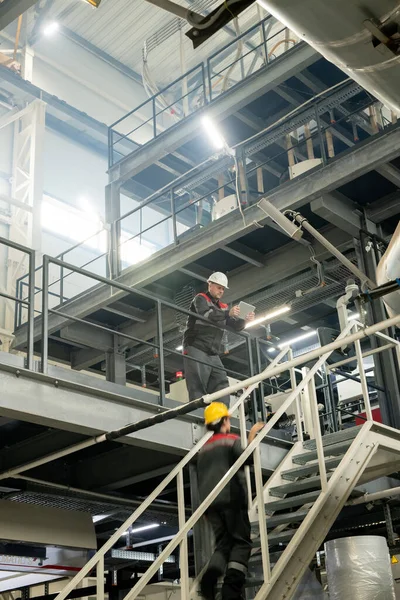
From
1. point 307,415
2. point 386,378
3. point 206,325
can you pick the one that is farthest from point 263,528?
point 386,378

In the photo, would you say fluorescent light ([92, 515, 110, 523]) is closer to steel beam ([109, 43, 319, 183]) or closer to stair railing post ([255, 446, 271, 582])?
stair railing post ([255, 446, 271, 582])

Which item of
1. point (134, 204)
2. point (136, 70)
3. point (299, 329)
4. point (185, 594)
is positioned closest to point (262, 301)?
point (299, 329)

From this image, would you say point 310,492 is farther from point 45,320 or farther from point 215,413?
point 45,320

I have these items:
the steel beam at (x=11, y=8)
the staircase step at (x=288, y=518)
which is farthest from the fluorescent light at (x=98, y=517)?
the steel beam at (x=11, y=8)

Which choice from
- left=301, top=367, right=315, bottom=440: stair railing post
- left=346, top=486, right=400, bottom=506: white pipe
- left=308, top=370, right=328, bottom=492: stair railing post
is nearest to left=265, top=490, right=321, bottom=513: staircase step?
left=308, top=370, right=328, bottom=492: stair railing post

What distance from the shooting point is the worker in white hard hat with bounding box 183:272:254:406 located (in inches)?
354

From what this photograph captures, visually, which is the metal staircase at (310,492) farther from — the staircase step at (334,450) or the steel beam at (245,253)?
the steel beam at (245,253)

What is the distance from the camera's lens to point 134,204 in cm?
2244

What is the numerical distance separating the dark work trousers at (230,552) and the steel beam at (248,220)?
210 inches

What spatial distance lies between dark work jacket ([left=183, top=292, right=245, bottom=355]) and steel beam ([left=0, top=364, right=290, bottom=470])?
3.37 ft

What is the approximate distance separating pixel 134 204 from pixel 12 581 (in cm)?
1289

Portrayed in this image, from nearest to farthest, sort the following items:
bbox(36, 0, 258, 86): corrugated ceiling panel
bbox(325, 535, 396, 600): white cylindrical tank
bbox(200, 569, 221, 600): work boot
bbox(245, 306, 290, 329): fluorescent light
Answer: bbox(200, 569, 221, 600): work boot < bbox(325, 535, 396, 600): white cylindrical tank < bbox(245, 306, 290, 329): fluorescent light < bbox(36, 0, 258, 86): corrugated ceiling panel

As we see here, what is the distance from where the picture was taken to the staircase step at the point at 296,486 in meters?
7.67

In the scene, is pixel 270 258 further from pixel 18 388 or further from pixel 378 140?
pixel 18 388
